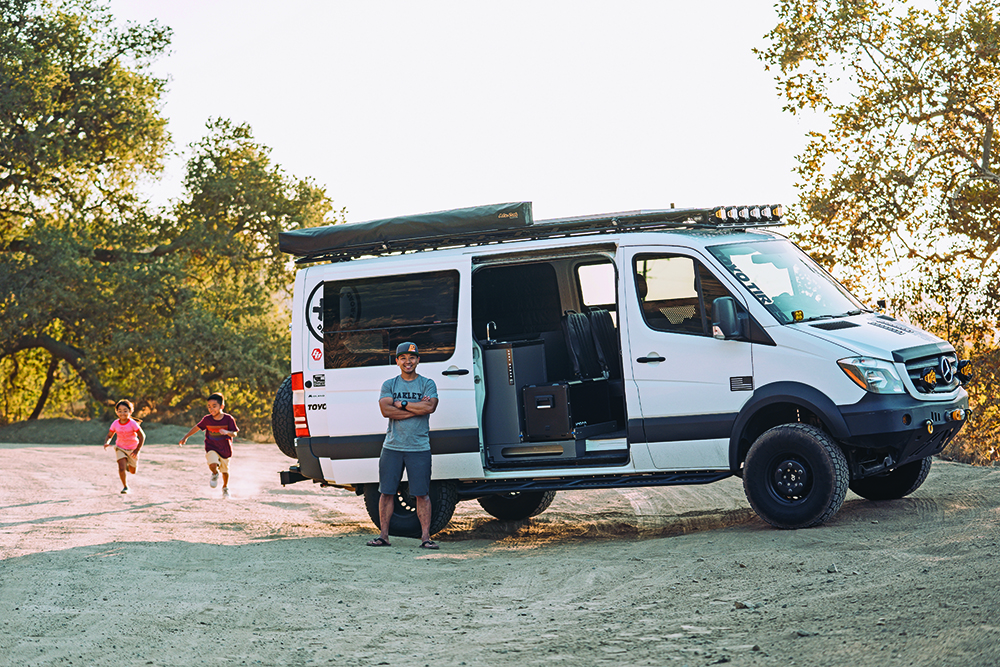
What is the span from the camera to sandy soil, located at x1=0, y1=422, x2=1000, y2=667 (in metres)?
5.92

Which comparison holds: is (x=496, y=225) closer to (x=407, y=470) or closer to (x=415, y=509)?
(x=407, y=470)

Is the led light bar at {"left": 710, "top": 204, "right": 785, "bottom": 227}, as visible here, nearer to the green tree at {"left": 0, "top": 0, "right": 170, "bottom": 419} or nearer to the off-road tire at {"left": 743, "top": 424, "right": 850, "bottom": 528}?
the off-road tire at {"left": 743, "top": 424, "right": 850, "bottom": 528}

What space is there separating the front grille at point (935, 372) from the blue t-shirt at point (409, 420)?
13.1ft

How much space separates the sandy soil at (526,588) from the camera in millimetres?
5922

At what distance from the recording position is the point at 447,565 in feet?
29.3

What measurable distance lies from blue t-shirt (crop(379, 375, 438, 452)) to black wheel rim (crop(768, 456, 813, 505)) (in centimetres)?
298

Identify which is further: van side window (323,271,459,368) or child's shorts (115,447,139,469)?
child's shorts (115,447,139,469)

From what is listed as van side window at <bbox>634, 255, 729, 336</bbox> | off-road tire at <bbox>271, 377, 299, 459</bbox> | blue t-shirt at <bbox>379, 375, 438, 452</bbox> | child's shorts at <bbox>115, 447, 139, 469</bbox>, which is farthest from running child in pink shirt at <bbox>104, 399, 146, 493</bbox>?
van side window at <bbox>634, 255, 729, 336</bbox>

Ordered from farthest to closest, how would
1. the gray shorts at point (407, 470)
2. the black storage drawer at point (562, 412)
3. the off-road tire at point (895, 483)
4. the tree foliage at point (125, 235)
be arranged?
the tree foliage at point (125, 235) → the off-road tire at point (895, 483) → the black storage drawer at point (562, 412) → the gray shorts at point (407, 470)

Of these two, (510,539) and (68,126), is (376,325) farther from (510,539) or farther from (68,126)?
(68,126)

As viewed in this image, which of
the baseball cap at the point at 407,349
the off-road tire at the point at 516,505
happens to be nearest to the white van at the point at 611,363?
the baseball cap at the point at 407,349

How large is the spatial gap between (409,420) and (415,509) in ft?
3.59

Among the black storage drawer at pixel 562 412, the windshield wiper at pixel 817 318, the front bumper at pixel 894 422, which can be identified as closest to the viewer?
the front bumper at pixel 894 422

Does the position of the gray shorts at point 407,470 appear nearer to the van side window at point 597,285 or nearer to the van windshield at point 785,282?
the van side window at point 597,285
